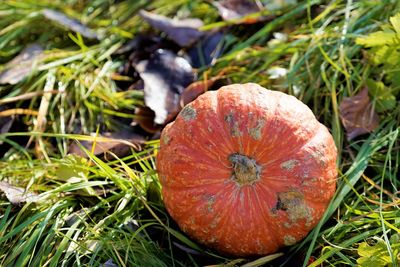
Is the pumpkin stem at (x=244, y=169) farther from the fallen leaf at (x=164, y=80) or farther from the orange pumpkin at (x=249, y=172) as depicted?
the fallen leaf at (x=164, y=80)

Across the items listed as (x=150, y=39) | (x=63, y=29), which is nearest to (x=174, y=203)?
(x=150, y=39)

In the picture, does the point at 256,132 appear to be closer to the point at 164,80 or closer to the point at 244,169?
the point at 244,169

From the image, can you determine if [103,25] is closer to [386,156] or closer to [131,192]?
[131,192]

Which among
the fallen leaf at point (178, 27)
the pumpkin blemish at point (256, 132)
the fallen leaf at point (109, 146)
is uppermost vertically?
the pumpkin blemish at point (256, 132)

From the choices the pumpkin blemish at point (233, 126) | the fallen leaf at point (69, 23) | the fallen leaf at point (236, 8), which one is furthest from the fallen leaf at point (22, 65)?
the pumpkin blemish at point (233, 126)

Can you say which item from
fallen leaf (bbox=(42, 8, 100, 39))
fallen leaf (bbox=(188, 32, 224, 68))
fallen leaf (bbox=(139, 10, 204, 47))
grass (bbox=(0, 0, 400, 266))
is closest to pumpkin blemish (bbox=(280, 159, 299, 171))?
grass (bbox=(0, 0, 400, 266))

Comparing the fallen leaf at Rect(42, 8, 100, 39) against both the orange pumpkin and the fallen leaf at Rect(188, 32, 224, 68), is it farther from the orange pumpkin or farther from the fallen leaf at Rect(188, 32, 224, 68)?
the orange pumpkin
